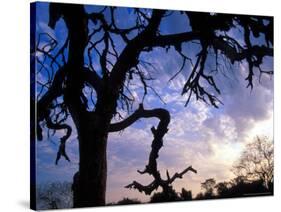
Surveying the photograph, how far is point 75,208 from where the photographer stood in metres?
7.80

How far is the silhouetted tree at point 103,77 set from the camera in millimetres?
7684

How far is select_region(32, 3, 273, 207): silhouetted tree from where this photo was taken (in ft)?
25.2

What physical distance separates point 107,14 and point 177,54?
88cm

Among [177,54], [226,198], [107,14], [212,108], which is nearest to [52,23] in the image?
[107,14]

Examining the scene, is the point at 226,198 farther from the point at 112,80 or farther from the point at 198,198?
the point at 112,80

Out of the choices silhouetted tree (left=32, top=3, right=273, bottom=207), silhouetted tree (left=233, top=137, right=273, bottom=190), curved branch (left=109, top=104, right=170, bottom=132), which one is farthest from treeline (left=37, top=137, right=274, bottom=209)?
curved branch (left=109, top=104, right=170, bottom=132)

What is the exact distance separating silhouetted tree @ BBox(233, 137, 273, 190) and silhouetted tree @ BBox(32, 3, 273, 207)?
0.71m

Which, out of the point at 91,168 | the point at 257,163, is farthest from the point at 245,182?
the point at 91,168

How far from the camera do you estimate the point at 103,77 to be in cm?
789

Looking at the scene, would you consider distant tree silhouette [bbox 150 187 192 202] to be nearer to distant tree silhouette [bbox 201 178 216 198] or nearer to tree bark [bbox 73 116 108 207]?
distant tree silhouette [bbox 201 178 216 198]

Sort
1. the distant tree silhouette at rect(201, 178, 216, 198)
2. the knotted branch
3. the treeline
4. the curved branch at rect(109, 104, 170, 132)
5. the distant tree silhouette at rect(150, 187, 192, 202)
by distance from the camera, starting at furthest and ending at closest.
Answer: the distant tree silhouette at rect(201, 178, 216, 198)
the treeline
the distant tree silhouette at rect(150, 187, 192, 202)
the knotted branch
the curved branch at rect(109, 104, 170, 132)

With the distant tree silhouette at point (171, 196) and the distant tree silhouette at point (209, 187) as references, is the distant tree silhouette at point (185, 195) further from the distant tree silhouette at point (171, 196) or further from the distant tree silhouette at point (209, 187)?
the distant tree silhouette at point (209, 187)

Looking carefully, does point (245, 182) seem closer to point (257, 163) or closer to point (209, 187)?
point (257, 163)

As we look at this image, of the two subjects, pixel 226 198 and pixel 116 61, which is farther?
pixel 226 198
